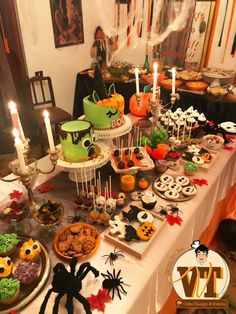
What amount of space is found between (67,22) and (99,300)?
11.1 feet

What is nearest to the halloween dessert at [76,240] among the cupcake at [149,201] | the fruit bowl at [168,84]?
the cupcake at [149,201]

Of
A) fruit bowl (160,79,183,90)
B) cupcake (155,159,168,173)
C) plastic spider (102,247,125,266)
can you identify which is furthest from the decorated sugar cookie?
fruit bowl (160,79,183,90)

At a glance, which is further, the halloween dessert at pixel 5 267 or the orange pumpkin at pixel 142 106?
the orange pumpkin at pixel 142 106

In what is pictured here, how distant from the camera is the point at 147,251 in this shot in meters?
1.00

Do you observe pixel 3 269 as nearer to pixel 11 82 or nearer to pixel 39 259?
pixel 39 259

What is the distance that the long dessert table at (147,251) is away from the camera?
865mm

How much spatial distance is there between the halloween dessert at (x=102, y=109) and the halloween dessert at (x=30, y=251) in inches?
28.2

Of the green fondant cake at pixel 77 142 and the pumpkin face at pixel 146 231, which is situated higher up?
the green fondant cake at pixel 77 142

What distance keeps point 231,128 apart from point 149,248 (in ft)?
3.85

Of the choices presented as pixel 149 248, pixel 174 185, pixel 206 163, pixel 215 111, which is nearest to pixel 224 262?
pixel 149 248

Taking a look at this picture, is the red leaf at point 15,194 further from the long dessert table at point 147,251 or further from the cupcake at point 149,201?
the cupcake at point 149,201

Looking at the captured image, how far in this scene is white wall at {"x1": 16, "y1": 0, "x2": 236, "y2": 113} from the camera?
3.00m

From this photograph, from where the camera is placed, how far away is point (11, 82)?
2984 millimetres

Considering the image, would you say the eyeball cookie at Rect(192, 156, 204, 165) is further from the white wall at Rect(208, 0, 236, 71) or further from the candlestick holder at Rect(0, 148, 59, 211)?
the white wall at Rect(208, 0, 236, 71)
